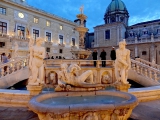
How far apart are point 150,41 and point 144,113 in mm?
30226

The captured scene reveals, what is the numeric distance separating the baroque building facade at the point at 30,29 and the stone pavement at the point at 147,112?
812 inches

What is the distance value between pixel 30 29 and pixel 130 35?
24.9m

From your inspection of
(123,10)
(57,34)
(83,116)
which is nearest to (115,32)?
(123,10)

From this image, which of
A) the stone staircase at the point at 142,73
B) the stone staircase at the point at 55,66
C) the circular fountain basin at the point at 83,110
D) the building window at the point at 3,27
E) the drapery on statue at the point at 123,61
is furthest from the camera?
the building window at the point at 3,27

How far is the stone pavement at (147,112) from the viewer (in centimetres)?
416

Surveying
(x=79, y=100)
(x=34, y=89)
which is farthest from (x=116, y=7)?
(x=79, y=100)

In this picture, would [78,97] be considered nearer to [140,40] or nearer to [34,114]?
[34,114]

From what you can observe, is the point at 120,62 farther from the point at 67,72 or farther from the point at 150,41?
the point at 150,41

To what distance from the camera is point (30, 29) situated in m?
27.8

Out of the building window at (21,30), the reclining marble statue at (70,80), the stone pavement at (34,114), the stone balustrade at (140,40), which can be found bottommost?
the stone pavement at (34,114)

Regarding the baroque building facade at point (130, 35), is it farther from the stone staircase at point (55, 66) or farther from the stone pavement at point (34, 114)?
the stone pavement at point (34, 114)

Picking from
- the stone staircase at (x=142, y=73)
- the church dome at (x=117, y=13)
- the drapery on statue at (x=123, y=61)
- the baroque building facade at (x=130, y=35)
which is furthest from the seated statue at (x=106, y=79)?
the church dome at (x=117, y=13)

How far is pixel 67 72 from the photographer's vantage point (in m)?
4.72

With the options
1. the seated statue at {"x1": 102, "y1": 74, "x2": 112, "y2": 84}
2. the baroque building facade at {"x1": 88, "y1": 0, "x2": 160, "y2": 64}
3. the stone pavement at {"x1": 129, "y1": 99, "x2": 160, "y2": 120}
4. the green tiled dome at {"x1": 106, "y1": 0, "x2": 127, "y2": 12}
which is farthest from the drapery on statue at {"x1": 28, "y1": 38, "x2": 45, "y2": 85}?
the green tiled dome at {"x1": 106, "y1": 0, "x2": 127, "y2": 12}
